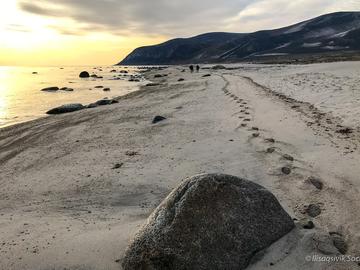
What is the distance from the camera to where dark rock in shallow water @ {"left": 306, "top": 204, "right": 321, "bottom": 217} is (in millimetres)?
5832

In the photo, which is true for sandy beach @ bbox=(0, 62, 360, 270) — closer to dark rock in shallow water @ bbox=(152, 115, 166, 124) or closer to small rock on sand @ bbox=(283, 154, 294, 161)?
small rock on sand @ bbox=(283, 154, 294, 161)

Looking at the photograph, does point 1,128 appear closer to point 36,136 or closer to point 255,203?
point 36,136

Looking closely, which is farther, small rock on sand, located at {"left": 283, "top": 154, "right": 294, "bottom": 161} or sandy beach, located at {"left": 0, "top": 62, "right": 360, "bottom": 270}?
small rock on sand, located at {"left": 283, "top": 154, "right": 294, "bottom": 161}

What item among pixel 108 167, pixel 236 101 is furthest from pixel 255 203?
pixel 236 101

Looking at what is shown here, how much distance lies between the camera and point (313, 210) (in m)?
5.96

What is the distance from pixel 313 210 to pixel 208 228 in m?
2.13

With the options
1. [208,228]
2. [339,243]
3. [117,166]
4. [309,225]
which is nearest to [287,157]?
[309,225]

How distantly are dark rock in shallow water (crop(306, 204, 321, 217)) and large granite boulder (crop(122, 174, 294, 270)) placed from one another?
2.08 ft

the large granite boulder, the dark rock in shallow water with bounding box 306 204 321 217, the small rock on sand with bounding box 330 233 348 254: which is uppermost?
the large granite boulder

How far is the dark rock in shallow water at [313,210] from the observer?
19.1ft

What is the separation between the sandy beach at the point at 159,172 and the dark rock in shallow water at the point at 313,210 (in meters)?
0.06

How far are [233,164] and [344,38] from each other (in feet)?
568

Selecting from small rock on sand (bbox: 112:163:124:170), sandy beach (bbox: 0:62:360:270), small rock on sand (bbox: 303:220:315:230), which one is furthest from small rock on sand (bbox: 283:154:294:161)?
small rock on sand (bbox: 112:163:124:170)

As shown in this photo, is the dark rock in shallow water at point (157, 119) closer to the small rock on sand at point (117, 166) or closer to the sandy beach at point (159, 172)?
the sandy beach at point (159, 172)
